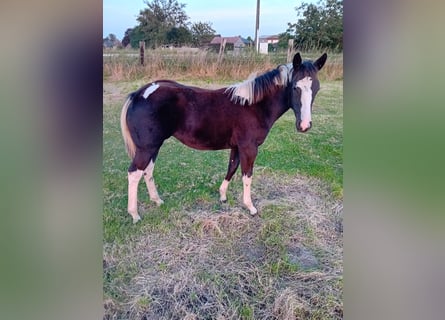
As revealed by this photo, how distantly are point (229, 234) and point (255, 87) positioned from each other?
2.55 feet

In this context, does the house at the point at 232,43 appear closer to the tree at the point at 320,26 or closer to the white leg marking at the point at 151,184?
the tree at the point at 320,26

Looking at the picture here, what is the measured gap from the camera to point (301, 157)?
1.99 m

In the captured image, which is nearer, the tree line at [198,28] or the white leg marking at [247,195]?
the tree line at [198,28]

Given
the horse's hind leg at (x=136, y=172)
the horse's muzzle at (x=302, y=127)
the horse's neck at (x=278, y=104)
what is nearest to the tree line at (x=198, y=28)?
the horse's neck at (x=278, y=104)

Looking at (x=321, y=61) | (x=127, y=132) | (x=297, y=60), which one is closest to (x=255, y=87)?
(x=297, y=60)

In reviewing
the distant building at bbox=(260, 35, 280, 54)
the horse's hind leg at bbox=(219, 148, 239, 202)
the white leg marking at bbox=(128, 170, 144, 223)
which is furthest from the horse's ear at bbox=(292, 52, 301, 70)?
the white leg marking at bbox=(128, 170, 144, 223)

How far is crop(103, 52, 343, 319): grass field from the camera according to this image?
194cm

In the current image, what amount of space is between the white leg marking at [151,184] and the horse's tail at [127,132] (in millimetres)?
106

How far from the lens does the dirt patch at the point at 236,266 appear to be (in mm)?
1941

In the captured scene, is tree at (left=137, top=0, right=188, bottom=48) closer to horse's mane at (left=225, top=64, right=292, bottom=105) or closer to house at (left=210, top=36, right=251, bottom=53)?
house at (left=210, top=36, right=251, bottom=53)
